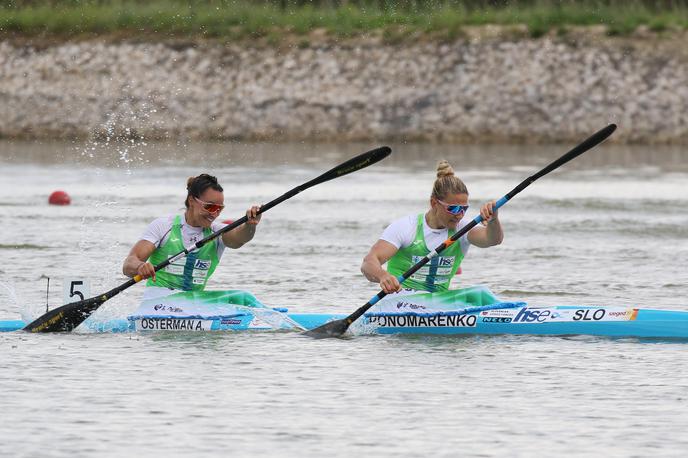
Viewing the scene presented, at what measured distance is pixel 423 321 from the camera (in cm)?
1355

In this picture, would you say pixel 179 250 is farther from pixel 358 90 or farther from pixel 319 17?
pixel 319 17

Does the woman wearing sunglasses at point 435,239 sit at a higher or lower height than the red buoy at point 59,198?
higher

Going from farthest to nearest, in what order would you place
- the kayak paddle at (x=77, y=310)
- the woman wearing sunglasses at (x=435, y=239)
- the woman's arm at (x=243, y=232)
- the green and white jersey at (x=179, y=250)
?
the green and white jersey at (x=179, y=250), the kayak paddle at (x=77, y=310), the woman's arm at (x=243, y=232), the woman wearing sunglasses at (x=435, y=239)

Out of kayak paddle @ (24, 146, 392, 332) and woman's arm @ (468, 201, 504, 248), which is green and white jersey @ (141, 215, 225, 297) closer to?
kayak paddle @ (24, 146, 392, 332)

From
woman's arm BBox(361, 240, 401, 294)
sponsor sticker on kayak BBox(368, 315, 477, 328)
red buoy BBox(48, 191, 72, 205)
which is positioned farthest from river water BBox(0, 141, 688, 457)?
red buoy BBox(48, 191, 72, 205)

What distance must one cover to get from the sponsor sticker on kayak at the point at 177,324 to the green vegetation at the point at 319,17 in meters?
29.3

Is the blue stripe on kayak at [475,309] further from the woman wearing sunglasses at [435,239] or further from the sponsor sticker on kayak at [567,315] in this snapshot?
the woman wearing sunglasses at [435,239]

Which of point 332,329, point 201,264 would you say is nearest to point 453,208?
point 332,329

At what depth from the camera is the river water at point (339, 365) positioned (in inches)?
387

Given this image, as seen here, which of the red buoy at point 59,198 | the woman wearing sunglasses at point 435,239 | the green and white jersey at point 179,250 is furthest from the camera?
the red buoy at point 59,198

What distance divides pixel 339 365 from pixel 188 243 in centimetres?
219

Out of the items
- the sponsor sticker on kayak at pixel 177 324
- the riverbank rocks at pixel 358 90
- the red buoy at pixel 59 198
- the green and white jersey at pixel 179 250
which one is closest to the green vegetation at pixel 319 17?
the riverbank rocks at pixel 358 90

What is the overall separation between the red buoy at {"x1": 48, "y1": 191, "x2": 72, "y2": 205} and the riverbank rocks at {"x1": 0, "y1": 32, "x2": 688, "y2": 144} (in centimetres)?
1611

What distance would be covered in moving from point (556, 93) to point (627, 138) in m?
1.97
